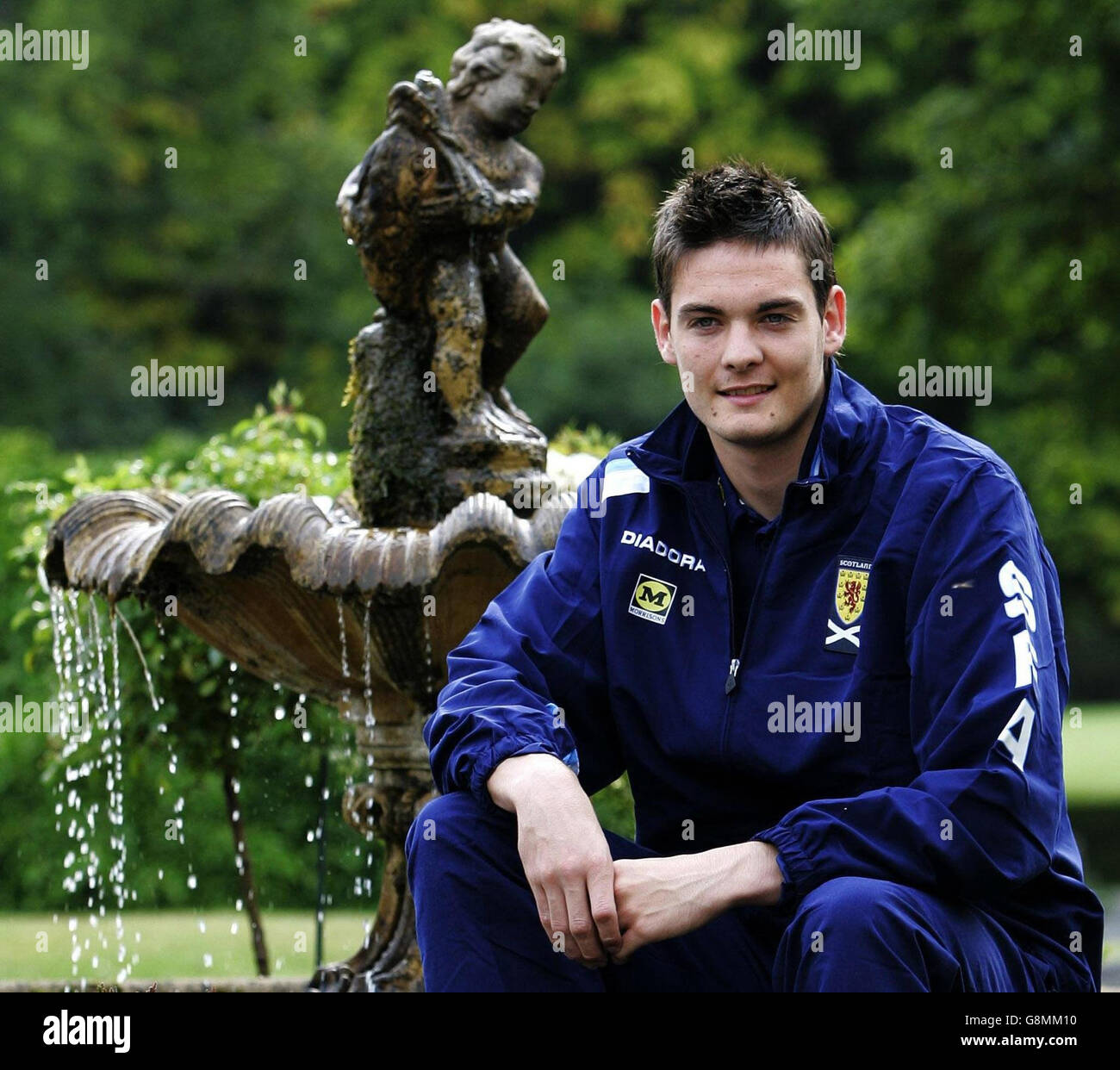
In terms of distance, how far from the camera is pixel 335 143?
2027 centimetres

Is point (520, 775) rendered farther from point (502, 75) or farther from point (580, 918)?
point (502, 75)

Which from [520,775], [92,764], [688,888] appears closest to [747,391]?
[520,775]

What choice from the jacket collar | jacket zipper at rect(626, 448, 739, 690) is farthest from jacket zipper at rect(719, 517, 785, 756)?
the jacket collar

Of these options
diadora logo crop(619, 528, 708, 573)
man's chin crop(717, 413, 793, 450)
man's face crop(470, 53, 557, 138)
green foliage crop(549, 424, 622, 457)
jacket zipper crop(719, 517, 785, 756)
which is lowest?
jacket zipper crop(719, 517, 785, 756)

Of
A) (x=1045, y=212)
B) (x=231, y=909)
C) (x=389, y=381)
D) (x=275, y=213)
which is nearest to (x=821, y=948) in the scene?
(x=389, y=381)

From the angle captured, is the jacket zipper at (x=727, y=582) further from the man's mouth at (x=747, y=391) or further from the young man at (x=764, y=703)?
the man's mouth at (x=747, y=391)

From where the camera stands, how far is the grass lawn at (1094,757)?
18.4 meters

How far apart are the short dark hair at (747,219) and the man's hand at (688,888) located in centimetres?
97

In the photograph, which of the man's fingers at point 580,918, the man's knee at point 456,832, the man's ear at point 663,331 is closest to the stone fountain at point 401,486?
the man's ear at point 663,331

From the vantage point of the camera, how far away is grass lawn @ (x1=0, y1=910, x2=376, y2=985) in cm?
686

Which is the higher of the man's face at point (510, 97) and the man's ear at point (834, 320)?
the man's face at point (510, 97)

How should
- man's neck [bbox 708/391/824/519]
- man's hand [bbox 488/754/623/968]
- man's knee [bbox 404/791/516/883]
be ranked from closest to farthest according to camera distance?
man's hand [bbox 488/754/623/968]
man's knee [bbox 404/791/516/883]
man's neck [bbox 708/391/824/519]

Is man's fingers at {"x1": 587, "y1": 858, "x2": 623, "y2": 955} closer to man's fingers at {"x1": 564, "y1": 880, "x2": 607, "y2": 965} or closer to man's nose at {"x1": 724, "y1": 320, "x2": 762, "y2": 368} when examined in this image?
man's fingers at {"x1": 564, "y1": 880, "x2": 607, "y2": 965}
